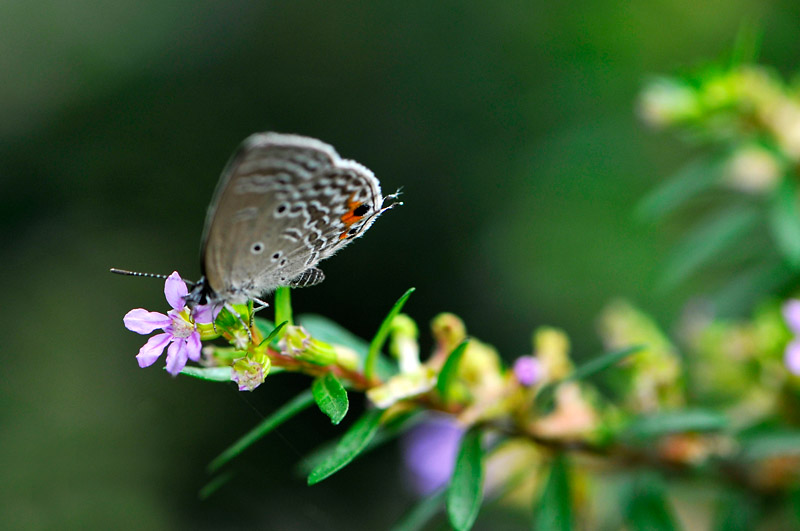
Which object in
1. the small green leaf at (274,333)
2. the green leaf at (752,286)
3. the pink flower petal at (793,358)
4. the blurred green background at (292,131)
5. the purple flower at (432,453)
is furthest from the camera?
→ the blurred green background at (292,131)

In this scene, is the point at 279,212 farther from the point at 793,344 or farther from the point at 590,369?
the point at 793,344

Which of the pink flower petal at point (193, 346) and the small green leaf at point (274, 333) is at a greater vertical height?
the small green leaf at point (274, 333)

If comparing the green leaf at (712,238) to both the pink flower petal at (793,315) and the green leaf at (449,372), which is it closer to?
the pink flower petal at (793,315)

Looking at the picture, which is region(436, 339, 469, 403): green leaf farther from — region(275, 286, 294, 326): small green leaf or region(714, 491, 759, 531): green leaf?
region(714, 491, 759, 531): green leaf

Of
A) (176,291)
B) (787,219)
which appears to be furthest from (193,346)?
(787,219)

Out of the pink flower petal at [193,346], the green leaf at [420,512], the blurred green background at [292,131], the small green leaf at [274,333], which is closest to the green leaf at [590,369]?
the green leaf at [420,512]
